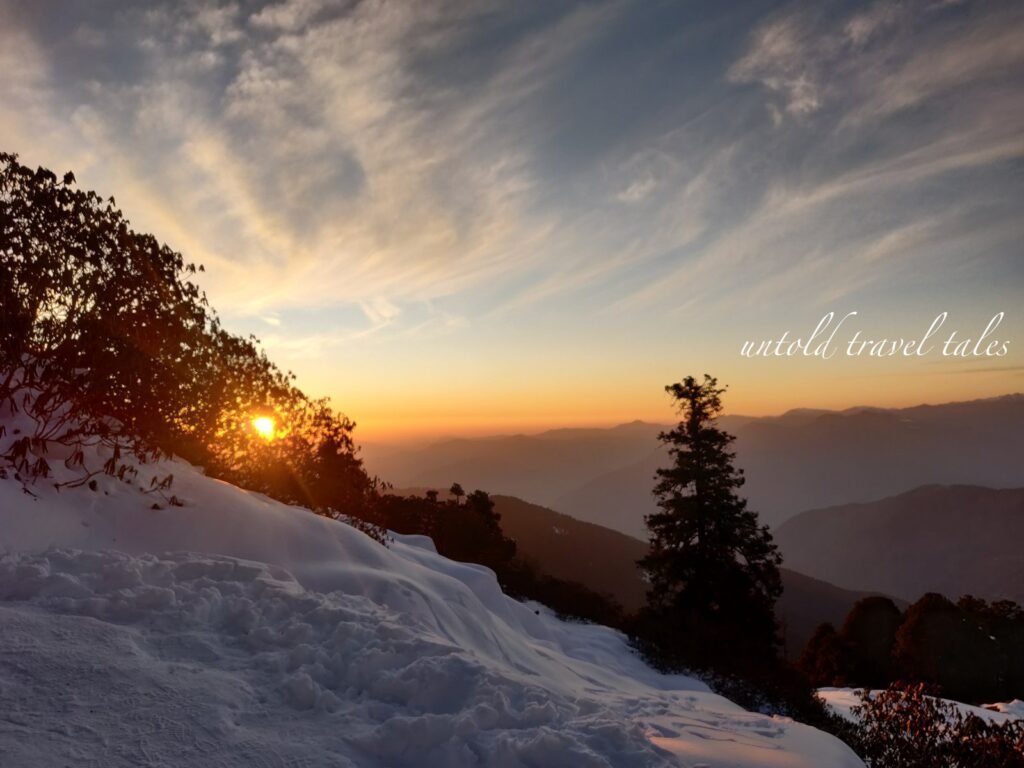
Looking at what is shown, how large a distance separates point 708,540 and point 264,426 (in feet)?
60.3

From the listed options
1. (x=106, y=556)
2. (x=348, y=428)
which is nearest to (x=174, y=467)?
(x=106, y=556)

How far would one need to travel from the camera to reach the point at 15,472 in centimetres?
693

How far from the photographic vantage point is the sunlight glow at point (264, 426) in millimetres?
12291

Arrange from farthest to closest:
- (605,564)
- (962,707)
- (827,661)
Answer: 1. (605,564)
2. (827,661)
3. (962,707)

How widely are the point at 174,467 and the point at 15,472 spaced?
2107 millimetres

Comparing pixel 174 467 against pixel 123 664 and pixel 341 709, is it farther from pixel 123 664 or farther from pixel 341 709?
pixel 341 709

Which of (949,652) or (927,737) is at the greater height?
(949,652)

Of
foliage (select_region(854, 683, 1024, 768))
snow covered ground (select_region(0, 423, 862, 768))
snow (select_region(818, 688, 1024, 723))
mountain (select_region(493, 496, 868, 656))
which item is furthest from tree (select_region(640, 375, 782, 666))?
mountain (select_region(493, 496, 868, 656))

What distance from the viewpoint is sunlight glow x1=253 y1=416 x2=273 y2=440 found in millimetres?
12291

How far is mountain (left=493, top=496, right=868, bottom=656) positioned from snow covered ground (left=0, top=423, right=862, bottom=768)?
5706 cm

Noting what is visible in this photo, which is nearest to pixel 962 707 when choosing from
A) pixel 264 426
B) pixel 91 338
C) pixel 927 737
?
pixel 927 737

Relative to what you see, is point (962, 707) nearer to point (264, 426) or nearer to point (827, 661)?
point (827, 661)

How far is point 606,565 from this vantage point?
8062 centimetres

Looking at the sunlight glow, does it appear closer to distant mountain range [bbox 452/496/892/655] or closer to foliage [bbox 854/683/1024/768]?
foliage [bbox 854/683/1024/768]
